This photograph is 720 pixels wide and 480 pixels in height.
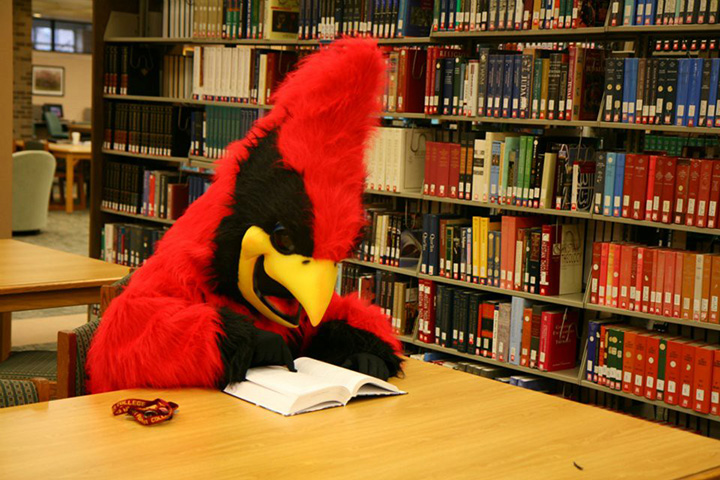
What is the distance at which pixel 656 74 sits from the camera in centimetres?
361

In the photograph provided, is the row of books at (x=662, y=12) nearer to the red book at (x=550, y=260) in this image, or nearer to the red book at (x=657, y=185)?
the red book at (x=657, y=185)

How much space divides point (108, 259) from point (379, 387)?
14.5 feet

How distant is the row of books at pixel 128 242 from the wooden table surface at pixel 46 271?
160 cm

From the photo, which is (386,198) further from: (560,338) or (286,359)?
(286,359)

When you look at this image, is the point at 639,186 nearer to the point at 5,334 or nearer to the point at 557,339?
the point at 557,339

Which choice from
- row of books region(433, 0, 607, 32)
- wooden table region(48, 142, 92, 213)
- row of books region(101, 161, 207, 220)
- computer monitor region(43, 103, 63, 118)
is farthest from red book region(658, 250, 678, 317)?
computer monitor region(43, 103, 63, 118)

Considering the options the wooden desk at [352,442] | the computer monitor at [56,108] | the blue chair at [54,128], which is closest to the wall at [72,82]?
the computer monitor at [56,108]

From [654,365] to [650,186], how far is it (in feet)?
2.29

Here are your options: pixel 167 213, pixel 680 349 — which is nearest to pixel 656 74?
pixel 680 349

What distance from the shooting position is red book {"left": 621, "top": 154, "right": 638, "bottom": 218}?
368cm

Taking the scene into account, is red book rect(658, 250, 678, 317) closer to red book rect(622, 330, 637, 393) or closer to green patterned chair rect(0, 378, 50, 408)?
red book rect(622, 330, 637, 393)

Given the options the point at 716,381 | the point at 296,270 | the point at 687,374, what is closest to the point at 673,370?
the point at 687,374

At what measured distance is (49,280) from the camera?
360 cm

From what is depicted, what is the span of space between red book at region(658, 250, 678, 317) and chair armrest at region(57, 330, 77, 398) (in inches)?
91.1
